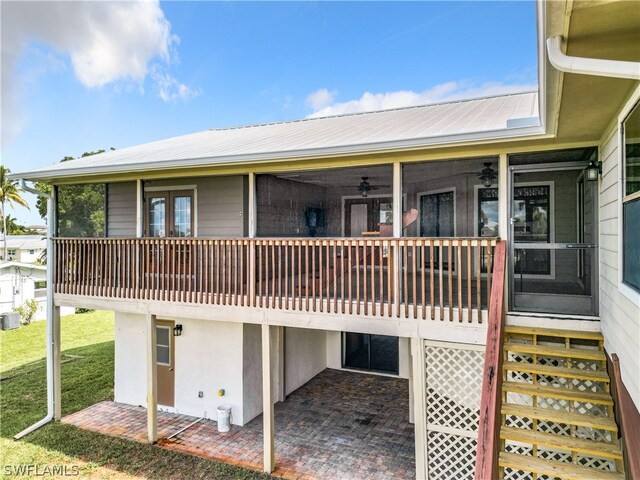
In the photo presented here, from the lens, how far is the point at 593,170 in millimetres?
4973

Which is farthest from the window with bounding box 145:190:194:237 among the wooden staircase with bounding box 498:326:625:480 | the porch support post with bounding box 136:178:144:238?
the wooden staircase with bounding box 498:326:625:480

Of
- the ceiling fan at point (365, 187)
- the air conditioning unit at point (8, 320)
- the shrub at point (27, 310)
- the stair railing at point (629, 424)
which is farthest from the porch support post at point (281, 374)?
the shrub at point (27, 310)

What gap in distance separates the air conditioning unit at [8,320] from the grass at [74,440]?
4.04 m

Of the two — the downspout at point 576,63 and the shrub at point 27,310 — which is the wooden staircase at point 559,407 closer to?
the downspout at point 576,63

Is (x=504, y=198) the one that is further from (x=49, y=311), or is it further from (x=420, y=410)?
(x=49, y=311)

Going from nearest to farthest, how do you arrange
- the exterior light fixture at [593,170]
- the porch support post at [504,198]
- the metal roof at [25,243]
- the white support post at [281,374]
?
the exterior light fixture at [593,170] → the porch support post at [504,198] → the white support post at [281,374] → the metal roof at [25,243]

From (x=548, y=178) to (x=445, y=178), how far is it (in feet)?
5.98

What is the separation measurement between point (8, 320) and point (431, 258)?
18865 millimetres

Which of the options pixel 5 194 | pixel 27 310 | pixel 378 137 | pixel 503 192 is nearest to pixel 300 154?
pixel 378 137

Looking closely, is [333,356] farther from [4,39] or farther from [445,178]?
[4,39]

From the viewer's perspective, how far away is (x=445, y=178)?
6590 mm

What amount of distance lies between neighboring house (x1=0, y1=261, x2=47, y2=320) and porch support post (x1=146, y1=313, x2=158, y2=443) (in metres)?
15.4

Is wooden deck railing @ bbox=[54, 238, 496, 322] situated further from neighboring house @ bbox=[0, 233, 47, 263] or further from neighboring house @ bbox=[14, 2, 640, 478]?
neighboring house @ bbox=[0, 233, 47, 263]

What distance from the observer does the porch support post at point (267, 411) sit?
6281 millimetres
